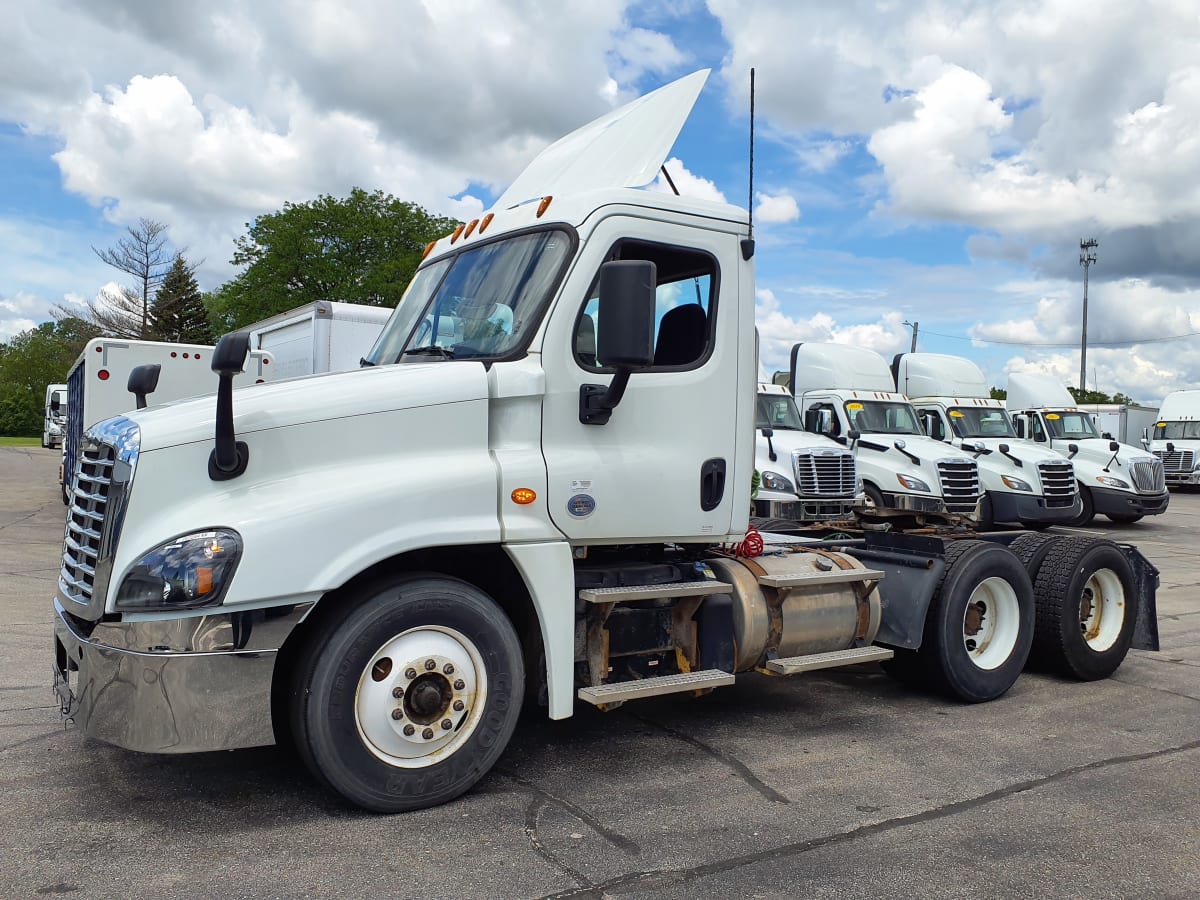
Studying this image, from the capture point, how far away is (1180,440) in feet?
102

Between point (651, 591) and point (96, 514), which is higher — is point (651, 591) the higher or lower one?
the lower one

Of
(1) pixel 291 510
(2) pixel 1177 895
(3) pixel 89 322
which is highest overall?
(3) pixel 89 322

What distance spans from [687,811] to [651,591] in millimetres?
997

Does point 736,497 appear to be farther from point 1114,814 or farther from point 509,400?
point 1114,814

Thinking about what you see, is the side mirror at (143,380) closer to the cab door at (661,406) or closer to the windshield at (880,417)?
the cab door at (661,406)

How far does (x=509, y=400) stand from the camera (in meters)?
4.55

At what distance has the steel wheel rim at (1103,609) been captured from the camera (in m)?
7.07

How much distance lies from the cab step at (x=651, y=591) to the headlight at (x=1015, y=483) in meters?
14.0

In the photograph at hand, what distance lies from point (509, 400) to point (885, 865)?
2.41 meters

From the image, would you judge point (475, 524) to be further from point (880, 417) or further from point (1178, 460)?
point (1178, 460)

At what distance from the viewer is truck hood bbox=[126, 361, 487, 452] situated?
4.08 metres

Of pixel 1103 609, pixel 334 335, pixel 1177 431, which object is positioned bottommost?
pixel 1103 609

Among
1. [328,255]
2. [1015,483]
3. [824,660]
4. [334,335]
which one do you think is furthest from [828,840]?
[328,255]

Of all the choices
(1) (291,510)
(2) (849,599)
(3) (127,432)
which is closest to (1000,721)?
(2) (849,599)
